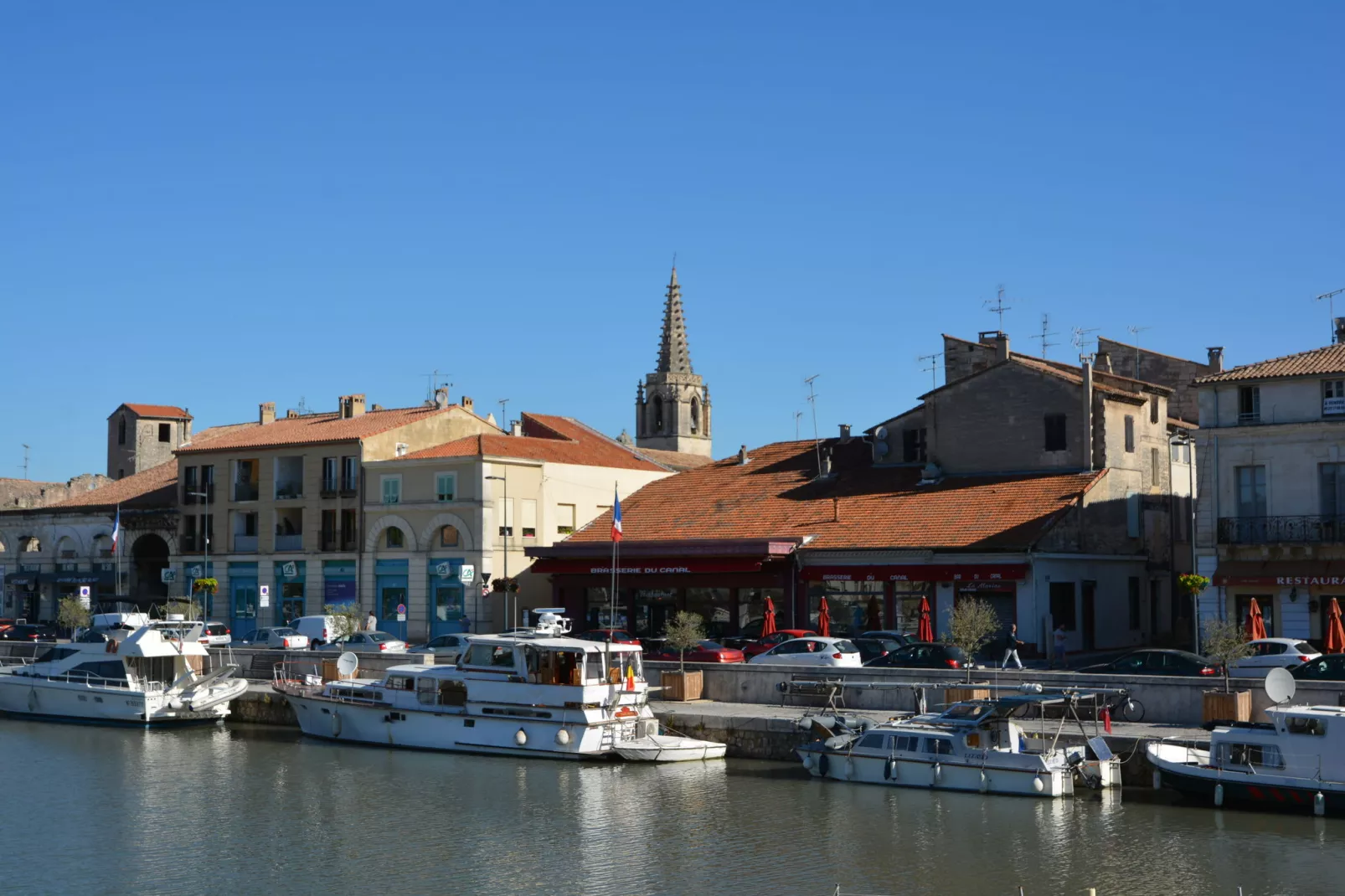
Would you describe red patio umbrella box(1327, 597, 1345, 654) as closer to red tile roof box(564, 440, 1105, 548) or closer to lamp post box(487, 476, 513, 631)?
red tile roof box(564, 440, 1105, 548)

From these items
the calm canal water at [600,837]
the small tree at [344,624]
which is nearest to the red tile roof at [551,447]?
the small tree at [344,624]

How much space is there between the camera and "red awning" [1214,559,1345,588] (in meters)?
44.1

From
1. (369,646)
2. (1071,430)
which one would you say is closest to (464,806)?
(369,646)

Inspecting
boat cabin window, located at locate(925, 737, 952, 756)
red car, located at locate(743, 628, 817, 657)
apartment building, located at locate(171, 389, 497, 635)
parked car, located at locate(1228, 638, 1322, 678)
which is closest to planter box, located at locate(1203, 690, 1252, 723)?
parked car, located at locate(1228, 638, 1322, 678)

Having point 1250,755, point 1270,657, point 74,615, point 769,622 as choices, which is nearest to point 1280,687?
point 1250,755

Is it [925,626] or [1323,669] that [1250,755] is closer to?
[1323,669]

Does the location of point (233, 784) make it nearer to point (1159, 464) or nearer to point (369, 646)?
point (369, 646)

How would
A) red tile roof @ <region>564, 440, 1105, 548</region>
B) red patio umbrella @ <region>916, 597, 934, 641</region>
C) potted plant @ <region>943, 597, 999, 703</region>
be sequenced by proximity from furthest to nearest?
red tile roof @ <region>564, 440, 1105, 548</region>
red patio umbrella @ <region>916, 597, 934, 641</region>
potted plant @ <region>943, 597, 999, 703</region>

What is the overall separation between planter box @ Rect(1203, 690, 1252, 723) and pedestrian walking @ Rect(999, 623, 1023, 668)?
27.4ft

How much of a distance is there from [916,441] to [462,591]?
1849cm

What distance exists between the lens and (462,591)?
61.4 metres

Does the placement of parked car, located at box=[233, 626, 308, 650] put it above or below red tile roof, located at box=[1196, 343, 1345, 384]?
below

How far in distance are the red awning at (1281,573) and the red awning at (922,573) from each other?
5776mm

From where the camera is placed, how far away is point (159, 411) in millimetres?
93875
